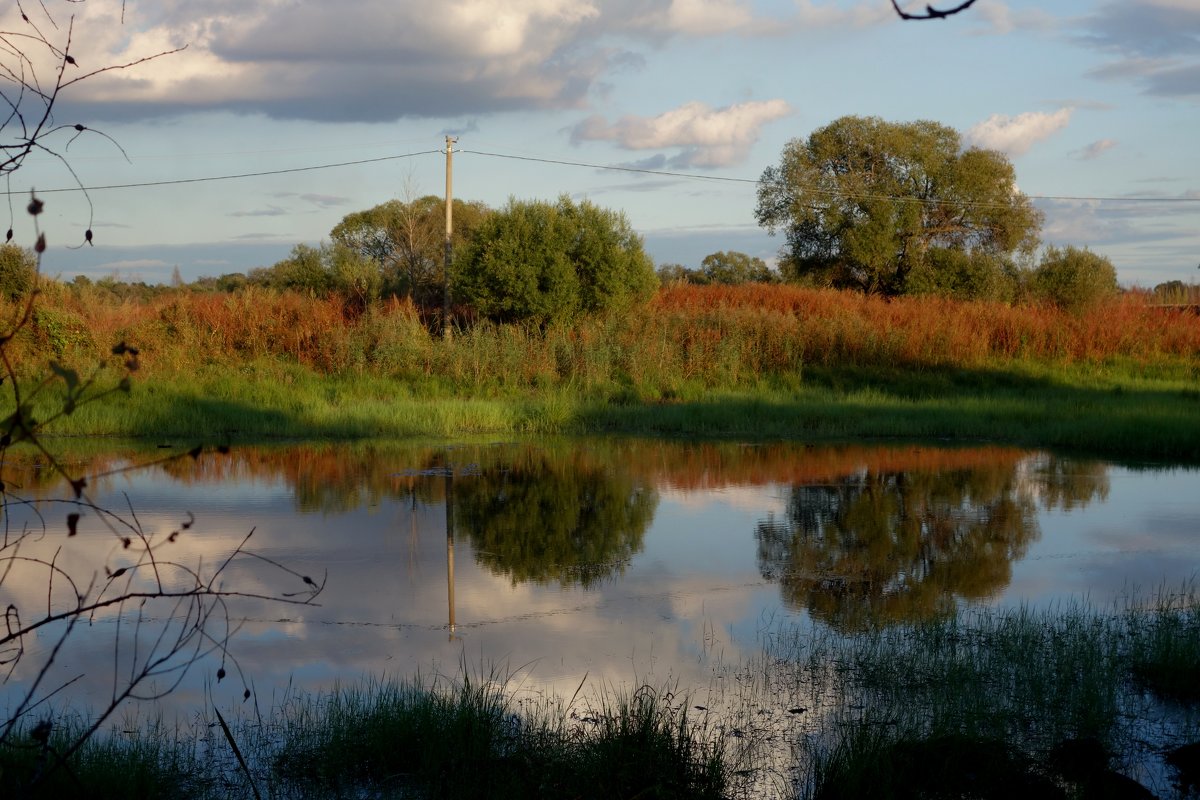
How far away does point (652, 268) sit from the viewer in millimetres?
27734

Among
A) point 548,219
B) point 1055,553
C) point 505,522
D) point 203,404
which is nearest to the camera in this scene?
point 1055,553

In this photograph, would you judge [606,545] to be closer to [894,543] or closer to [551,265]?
[894,543]

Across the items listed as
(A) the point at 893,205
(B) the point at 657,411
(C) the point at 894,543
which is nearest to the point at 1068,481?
(C) the point at 894,543

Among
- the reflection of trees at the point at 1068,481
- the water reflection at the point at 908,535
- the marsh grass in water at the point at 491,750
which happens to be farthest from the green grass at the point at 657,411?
the marsh grass in water at the point at 491,750

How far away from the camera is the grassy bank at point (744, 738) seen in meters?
4.81

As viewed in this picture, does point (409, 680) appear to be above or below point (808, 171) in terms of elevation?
below

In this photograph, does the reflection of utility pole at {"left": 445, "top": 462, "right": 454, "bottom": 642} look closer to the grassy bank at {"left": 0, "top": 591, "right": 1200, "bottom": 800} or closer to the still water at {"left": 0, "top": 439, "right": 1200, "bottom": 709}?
the still water at {"left": 0, "top": 439, "right": 1200, "bottom": 709}

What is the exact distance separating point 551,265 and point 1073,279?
1733 cm

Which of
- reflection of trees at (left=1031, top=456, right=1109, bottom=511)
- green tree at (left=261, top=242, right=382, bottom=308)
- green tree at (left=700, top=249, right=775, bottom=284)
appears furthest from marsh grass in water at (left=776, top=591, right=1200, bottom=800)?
green tree at (left=700, top=249, right=775, bottom=284)

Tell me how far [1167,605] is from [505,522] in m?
5.89

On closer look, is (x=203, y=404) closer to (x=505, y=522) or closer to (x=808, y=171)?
(x=505, y=522)

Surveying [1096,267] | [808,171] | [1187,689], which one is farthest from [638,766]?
[808,171]

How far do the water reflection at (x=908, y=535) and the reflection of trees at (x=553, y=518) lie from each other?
1.40 metres

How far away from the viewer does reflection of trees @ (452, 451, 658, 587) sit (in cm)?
953
